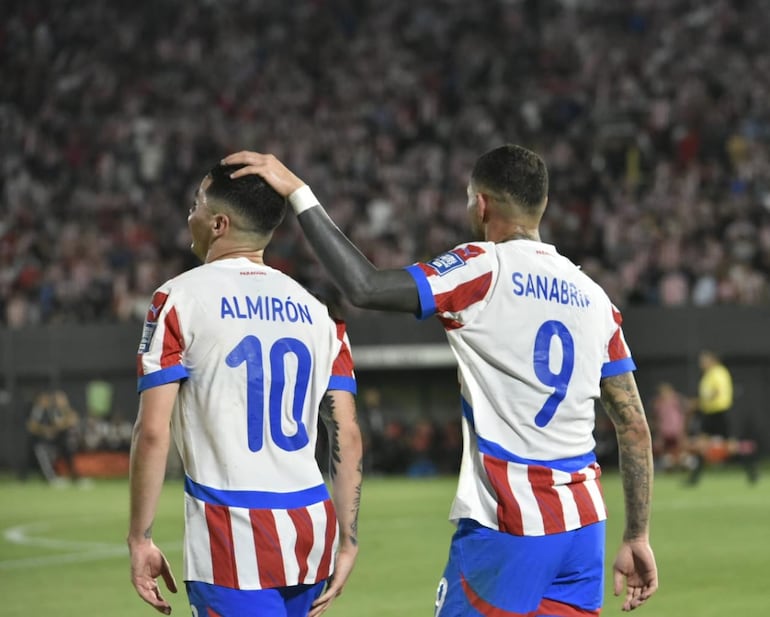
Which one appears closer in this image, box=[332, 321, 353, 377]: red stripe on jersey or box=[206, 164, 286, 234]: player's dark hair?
box=[206, 164, 286, 234]: player's dark hair

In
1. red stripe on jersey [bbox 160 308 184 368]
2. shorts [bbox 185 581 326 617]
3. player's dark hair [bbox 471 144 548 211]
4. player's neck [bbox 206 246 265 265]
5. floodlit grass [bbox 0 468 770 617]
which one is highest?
player's dark hair [bbox 471 144 548 211]

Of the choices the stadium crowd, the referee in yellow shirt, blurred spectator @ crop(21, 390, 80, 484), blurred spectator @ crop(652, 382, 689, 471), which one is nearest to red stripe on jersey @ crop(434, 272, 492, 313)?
the referee in yellow shirt

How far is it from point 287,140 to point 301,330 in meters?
29.3

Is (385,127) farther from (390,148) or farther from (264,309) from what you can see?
(264,309)

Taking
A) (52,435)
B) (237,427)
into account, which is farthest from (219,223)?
(52,435)

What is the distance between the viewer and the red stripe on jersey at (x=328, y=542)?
4484 mm

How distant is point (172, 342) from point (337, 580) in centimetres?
95

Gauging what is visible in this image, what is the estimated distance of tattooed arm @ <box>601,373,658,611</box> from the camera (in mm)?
4914

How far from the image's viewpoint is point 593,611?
4656 mm

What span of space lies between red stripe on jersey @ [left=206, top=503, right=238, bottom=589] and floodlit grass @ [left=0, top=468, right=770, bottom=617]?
19.7 ft

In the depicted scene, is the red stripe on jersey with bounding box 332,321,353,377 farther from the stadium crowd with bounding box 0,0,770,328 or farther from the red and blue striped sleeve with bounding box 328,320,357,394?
the stadium crowd with bounding box 0,0,770,328

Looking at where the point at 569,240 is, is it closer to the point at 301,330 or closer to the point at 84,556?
the point at 84,556

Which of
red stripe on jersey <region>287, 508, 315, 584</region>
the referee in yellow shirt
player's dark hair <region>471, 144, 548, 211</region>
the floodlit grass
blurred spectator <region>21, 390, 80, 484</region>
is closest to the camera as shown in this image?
red stripe on jersey <region>287, 508, 315, 584</region>

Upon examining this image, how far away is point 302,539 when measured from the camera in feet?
14.5
